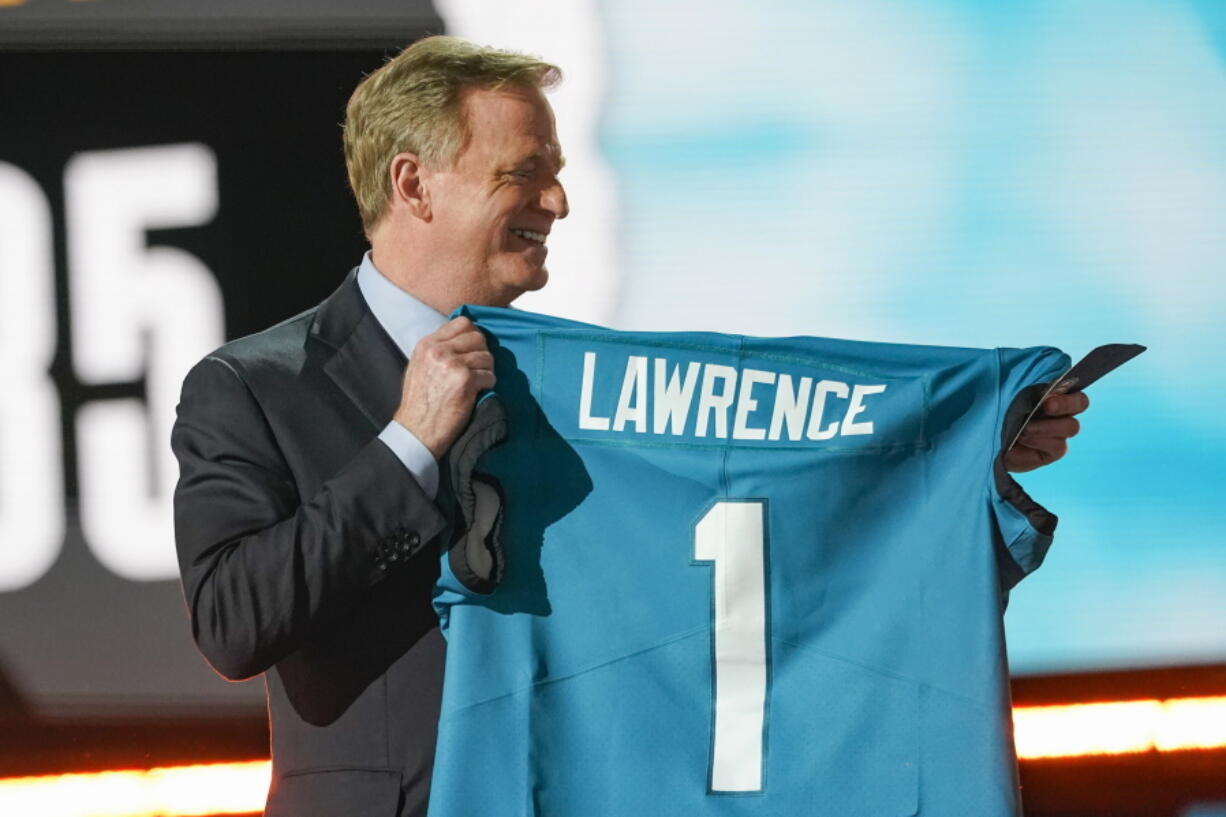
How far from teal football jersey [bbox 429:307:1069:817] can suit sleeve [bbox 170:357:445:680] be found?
98 mm

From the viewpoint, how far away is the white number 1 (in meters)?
1.55

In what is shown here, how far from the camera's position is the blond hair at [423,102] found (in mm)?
1688

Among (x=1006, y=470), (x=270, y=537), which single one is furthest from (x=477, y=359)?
(x=1006, y=470)

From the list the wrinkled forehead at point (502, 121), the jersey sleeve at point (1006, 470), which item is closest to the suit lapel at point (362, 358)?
the wrinkled forehead at point (502, 121)

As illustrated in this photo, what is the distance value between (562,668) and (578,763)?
10 centimetres

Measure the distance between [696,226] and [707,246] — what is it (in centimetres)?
4

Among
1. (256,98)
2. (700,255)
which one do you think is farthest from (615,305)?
(256,98)

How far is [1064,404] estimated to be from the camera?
1.62m

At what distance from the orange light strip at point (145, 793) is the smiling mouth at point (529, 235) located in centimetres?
114

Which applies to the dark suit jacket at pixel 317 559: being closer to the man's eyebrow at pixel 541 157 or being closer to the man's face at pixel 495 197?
the man's face at pixel 495 197

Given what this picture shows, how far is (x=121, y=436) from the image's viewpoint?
7.91 feet

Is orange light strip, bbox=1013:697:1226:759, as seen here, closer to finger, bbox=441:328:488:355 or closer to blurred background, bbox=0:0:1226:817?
blurred background, bbox=0:0:1226:817

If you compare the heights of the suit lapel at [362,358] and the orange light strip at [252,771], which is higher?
the suit lapel at [362,358]

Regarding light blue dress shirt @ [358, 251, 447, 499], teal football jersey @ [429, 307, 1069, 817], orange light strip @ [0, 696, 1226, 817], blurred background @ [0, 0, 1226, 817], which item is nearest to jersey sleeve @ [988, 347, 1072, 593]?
teal football jersey @ [429, 307, 1069, 817]
